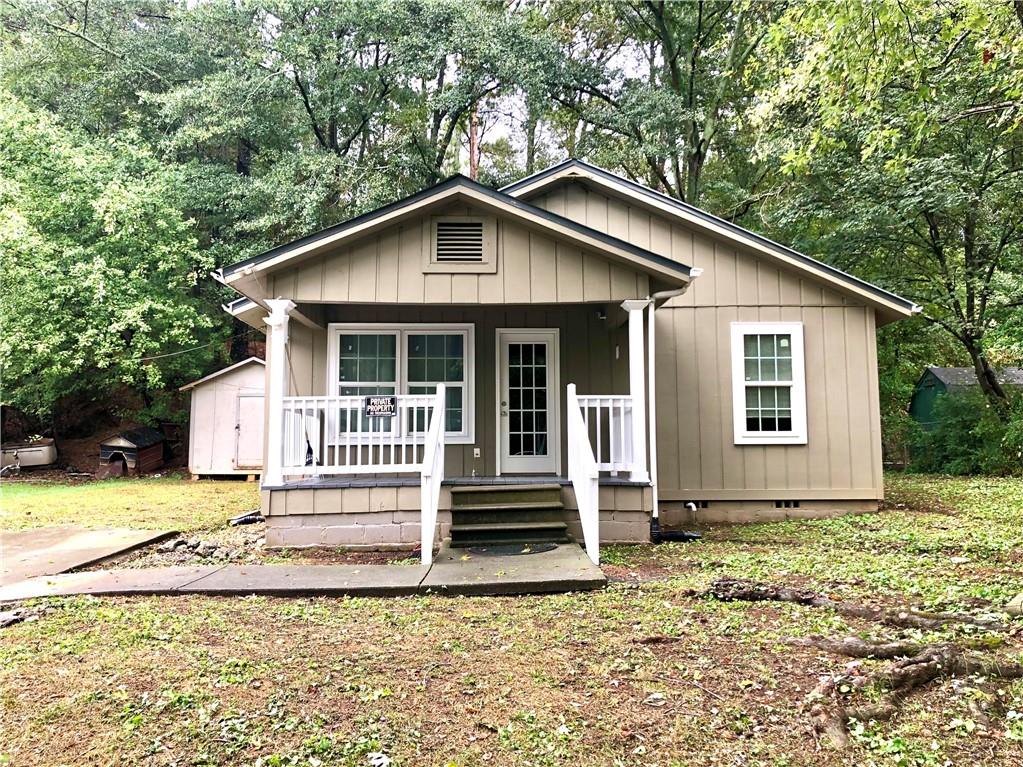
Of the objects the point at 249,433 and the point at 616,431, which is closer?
the point at 616,431

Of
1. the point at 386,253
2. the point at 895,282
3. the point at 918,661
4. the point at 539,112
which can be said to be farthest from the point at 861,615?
the point at 539,112

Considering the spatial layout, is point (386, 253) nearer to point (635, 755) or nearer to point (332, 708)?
point (332, 708)

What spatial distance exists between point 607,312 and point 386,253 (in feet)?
9.80

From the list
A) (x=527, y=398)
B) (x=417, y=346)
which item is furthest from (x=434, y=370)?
(x=527, y=398)

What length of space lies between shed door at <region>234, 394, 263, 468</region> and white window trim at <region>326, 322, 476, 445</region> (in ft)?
22.1

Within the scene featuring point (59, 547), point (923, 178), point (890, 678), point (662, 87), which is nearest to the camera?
point (890, 678)

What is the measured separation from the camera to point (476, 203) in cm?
656

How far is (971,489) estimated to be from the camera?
32.8 feet

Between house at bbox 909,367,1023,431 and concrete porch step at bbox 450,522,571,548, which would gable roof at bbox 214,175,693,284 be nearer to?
concrete porch step at bbox 450,522,571,548

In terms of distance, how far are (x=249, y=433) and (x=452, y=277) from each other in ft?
30.3

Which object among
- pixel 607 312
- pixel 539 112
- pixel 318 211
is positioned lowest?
pixel 607 312

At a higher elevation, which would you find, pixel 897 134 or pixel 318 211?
pixel 318 211

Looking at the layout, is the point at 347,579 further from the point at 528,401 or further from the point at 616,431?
the point at 528,401

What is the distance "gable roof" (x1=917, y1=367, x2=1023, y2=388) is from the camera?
14.7m
